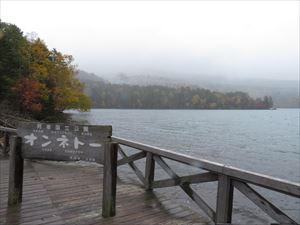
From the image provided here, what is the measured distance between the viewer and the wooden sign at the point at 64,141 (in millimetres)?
5320

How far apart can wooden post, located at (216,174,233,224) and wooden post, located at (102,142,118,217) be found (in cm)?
157

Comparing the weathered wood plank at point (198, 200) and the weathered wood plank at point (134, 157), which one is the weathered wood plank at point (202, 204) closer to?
the weathered wood plank at point (198, 200)

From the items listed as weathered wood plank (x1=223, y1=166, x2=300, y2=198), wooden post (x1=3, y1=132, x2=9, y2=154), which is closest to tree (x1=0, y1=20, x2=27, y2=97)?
wooden post (x1=3, y1=132, x2=9, y2=154)

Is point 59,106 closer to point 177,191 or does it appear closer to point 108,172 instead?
point 177,191

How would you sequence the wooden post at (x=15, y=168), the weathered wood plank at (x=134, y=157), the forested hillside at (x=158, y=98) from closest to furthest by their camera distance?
the wooden post at (x=15, y=168) < the weathered wood plank at (x=134, y=157) < the forested hillside at (x=158, y=98)

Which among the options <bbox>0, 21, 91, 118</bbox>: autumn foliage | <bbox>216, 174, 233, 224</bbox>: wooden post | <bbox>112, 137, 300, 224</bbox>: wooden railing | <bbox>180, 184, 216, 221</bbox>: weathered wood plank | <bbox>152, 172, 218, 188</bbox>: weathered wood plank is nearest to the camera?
<bbox>112, 137, 300, 224</bbox>: wooden railing

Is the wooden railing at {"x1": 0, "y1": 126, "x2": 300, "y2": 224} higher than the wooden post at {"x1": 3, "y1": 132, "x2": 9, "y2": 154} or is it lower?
higher

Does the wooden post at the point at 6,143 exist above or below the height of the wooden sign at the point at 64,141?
below

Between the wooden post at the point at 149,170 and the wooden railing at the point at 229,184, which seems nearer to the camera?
the wooden railing at the point at 229,184

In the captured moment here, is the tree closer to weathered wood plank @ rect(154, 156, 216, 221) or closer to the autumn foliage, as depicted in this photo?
the autumn foliage

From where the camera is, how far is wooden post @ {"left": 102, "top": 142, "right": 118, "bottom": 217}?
17.1 ft

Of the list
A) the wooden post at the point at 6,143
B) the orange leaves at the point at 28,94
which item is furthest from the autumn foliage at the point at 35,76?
the wooden post at the point at 6,143

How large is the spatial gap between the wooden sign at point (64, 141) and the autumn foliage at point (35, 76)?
109 ft

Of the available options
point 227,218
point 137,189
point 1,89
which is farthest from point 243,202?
point 1,89
